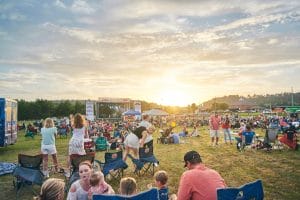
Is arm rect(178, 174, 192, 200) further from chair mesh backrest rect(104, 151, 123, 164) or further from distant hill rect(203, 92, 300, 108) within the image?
distant hill rect(203, 92, 300, 108)

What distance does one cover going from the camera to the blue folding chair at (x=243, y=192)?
3602mm

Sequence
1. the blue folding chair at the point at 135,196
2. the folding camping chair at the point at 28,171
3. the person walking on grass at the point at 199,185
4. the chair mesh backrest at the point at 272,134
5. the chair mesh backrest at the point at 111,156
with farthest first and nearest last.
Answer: the chair mesh backrest at the point at 272,134 → the chair mesh backrest at the point at 111,156 → the folding camping chair at the point at 28,171 → the person walking on grass at the point at 199,185 → the blue folding chair at the point at 135,196

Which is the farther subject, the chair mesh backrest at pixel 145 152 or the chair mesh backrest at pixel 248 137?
the chair mesh backrest at pixel 248 137

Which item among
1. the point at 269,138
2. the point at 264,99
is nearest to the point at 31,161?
the point at 269,138

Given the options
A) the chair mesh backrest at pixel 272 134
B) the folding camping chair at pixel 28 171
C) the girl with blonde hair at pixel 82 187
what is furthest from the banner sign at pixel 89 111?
the girl with blonde hair at pixel 82 187

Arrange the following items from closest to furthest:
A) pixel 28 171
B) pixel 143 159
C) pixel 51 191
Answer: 1. pixel 51 191
2. pixel 28 171
3. pixel 143 159

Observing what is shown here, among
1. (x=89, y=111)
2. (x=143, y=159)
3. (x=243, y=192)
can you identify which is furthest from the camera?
(x=89, y=111)

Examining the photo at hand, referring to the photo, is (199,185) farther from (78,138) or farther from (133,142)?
(133,142)

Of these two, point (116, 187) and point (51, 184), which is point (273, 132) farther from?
point (51, 184)

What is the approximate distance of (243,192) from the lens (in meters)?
3.72

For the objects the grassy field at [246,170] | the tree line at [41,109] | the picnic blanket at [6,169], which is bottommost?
the grassy field at [246,170]

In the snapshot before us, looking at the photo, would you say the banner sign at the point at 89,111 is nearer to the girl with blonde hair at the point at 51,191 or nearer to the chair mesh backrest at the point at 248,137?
the chair mesh backrest at the point at 248,137

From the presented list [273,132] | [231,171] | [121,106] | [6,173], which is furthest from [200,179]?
[121,106]

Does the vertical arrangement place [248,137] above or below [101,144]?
above
